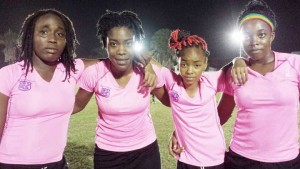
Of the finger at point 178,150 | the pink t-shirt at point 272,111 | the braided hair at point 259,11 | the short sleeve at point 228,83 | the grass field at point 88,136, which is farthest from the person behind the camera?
the grass field at point 88,136

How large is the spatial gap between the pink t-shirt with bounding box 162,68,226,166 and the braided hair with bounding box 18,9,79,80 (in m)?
1.13

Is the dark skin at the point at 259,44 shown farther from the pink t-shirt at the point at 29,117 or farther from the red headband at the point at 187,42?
the pink t-shirt at the point at 29,117

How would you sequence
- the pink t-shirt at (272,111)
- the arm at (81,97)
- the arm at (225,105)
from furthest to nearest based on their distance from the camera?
the arm at (225,105)
the arm at (81,97)
the pink t-shirt at (272,111)

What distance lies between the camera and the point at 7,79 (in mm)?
2791

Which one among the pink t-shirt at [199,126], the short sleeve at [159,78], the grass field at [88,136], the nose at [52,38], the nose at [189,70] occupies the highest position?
the nose at [52,38]

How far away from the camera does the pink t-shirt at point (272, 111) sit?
2.93m

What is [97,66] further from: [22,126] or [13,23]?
[13,23]

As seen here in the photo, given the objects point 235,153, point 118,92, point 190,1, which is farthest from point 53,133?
point 190,1

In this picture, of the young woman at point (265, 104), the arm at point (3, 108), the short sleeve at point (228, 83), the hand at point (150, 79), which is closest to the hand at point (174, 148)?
the young woman at point (265, 104)

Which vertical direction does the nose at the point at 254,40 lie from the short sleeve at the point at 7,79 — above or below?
above

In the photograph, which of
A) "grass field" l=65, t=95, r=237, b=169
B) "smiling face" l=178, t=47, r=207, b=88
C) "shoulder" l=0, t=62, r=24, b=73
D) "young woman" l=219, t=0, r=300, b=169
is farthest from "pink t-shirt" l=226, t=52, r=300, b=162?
"grass field" l=65, t=95, r=237, b=169

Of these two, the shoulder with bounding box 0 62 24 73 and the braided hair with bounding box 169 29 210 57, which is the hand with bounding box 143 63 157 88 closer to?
the braided hair with bounding box 169 29 210 57

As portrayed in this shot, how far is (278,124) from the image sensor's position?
2936mm

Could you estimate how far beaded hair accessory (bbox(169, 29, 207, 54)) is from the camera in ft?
11.4
